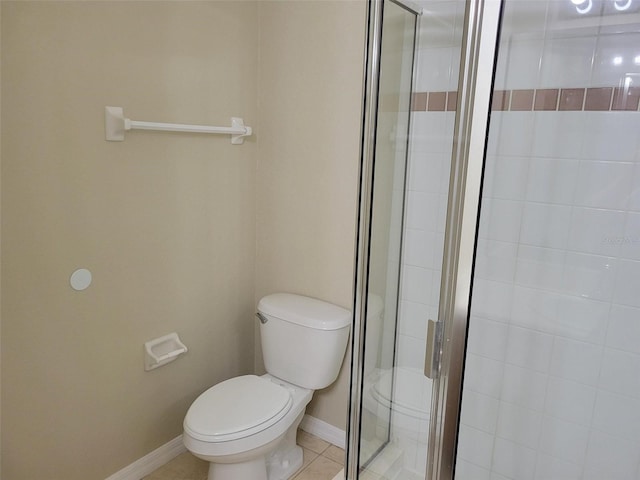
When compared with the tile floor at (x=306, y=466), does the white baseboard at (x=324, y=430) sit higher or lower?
higher

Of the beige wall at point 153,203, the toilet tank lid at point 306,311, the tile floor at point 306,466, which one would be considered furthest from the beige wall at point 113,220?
the toilet tank lid at point 306,311

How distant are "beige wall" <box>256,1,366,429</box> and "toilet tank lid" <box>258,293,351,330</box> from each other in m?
0.09

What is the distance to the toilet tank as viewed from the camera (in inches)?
81.7

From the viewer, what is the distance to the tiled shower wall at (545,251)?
1397 mm

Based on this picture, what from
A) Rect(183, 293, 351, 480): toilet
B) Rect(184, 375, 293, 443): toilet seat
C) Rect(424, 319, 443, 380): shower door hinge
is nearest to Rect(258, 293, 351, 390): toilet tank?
Rect(183, 293, 351, 480): toilet

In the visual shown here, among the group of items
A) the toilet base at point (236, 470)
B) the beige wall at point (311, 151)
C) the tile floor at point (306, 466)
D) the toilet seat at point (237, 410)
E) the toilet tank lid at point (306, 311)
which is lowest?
the tile floor at point (306, 466)

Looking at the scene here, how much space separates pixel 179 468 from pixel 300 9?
79.3 inches

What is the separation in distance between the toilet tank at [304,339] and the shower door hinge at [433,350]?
32.7 inches

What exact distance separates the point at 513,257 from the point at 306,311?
35.2 inches

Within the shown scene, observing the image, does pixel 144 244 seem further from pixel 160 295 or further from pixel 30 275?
pixel 30 275

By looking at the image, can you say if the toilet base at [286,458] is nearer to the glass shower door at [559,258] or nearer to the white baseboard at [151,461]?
the white baseboard at [151,461]

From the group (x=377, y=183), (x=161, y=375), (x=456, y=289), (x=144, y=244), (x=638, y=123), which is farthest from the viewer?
(x=161, y=375)

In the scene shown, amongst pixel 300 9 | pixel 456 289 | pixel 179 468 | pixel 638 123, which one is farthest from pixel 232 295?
pixel 638 123

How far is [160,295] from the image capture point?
2066 mm
